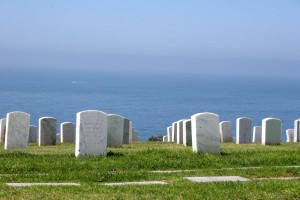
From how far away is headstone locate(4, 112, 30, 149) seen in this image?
64.5ft

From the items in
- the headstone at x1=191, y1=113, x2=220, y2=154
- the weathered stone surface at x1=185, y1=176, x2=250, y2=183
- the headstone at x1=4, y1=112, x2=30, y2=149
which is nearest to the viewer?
the weathered stone surface at x1=185, y1=176, x2=250, y2=183

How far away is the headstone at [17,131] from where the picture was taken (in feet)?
64.5

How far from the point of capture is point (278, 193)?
11.2 meters

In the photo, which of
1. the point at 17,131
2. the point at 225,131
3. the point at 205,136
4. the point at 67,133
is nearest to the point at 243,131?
the point at 225,131

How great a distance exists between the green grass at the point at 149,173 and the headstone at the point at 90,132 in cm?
36

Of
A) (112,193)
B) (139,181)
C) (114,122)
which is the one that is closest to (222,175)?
(139,181)

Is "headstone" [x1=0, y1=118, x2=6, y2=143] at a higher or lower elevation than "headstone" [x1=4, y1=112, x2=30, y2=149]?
lower

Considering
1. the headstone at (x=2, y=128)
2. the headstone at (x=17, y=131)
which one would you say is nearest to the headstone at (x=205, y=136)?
the headstone at (x=17, y=131)

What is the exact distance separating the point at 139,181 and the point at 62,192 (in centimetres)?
216

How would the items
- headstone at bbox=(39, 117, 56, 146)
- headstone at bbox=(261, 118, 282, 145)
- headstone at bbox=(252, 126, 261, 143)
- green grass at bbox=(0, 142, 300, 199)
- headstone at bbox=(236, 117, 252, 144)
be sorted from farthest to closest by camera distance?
headstone at bbox=(252, 126, 261, 143)
headstone at bbox=(236, 117, 252, 144)
headstone at bbox=(261, 118, 282, 145)
headstone at bbox=(39, 117, 56, 146)
green grass at bbox=(0, 142, 300, 199)

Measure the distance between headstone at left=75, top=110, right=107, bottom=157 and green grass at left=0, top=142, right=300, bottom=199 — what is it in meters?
0.36

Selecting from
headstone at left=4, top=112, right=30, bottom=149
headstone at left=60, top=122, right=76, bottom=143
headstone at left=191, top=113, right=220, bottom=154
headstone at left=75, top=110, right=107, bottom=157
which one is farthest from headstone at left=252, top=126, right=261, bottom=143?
headstone at left=75, top=110, right=107, bottom=157

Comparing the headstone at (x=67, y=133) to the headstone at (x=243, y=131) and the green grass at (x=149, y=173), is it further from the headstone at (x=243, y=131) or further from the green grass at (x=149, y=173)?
the green grass at (x=149, y=173)

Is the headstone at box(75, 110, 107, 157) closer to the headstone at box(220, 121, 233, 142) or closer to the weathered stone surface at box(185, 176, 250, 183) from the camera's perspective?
the weathered stone surface at box(185, 176, 250, 183)
